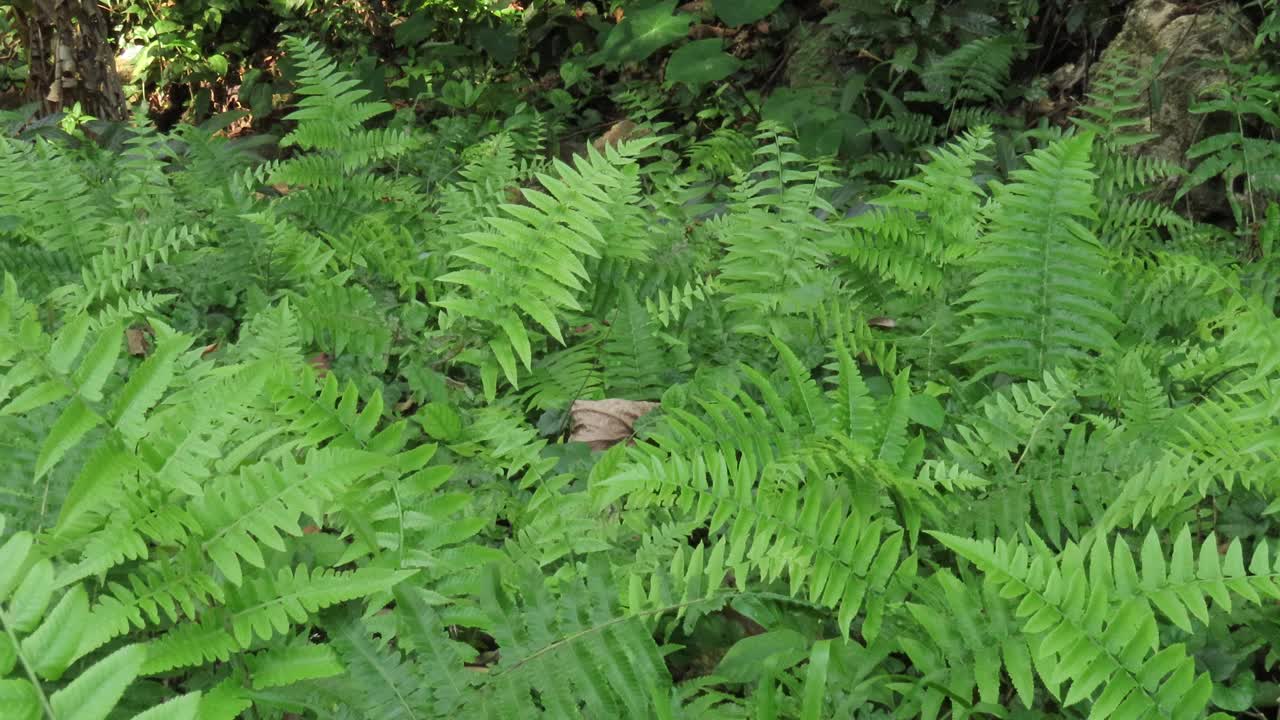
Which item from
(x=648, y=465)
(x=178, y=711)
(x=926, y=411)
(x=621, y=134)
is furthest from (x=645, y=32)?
(x=178, y=711)

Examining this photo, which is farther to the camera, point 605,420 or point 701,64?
point 701,64

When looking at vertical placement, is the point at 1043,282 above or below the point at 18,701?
below

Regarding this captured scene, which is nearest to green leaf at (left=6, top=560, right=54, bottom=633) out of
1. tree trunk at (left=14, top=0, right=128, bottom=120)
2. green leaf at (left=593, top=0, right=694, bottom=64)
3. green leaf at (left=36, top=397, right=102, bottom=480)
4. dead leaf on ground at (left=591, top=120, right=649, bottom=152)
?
green leaf at (left=36, top=397, right=102, bottom=480)

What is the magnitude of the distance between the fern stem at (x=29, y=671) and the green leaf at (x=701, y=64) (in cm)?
377

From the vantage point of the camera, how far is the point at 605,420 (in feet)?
8.02

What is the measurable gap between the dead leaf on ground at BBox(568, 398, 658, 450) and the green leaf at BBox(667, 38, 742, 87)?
2.40 m

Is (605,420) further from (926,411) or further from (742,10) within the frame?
(742,10)

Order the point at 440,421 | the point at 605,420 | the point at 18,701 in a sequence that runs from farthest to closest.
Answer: the point at 605,420, the point at 440,421, the point at 18,701

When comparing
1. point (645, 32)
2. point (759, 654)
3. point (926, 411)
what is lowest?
point (759, 654)

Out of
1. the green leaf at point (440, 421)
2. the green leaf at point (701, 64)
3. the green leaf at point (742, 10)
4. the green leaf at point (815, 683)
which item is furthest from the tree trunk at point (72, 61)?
the green leaf at point (815, 683)

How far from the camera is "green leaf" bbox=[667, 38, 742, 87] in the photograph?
4535 mm

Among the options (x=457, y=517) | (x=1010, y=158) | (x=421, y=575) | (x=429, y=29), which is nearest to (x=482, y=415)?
(x=457, y=517)

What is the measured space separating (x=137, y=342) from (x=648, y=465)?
1752 mm

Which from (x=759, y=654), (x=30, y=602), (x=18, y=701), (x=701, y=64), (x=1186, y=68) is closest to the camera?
(x=18, y=701)
